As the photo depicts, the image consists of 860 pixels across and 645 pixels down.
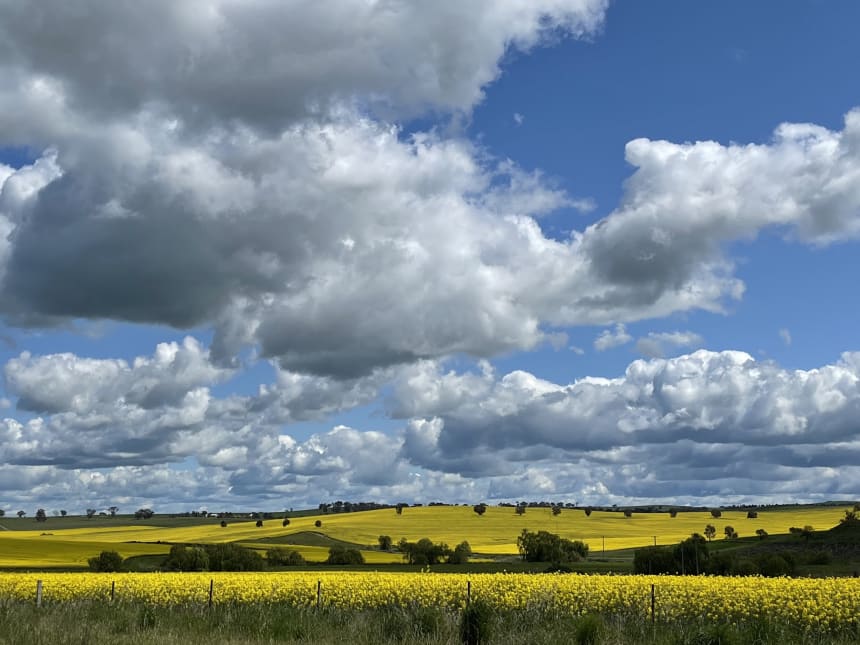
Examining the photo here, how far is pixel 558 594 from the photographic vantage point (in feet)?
103

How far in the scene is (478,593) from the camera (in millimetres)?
32062

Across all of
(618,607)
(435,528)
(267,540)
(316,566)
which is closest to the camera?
(618,607)

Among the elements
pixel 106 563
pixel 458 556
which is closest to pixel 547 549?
pixel 458 556

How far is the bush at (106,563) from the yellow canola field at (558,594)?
45967mm

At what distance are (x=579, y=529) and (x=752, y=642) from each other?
523ft

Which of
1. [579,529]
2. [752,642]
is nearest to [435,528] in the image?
[579,529]

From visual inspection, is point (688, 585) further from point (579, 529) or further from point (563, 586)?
point (579, 529)

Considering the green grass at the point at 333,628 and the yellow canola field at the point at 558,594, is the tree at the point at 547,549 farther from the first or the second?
the green grass at the point at 333,628

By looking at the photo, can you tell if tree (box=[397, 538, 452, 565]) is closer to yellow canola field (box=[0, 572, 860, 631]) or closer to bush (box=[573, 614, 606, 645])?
yellow canola field (box=[0, 572, 860, 631])

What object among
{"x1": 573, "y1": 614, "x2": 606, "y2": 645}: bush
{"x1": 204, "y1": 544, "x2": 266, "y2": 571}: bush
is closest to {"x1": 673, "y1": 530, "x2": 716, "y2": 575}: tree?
{"x1": 204, "y1": 544, "x2": 266, "y2": 571}: bush

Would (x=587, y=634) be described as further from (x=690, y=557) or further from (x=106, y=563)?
(x=690, y=557)

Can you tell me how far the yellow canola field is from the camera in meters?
29.3

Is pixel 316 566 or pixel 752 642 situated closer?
pixel 752 642

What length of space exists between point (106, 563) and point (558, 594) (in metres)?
64.2
